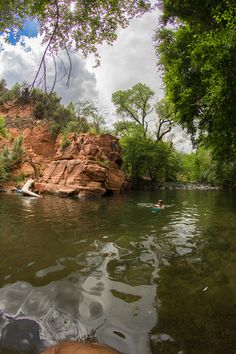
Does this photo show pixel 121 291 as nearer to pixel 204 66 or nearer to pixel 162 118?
pixel 204 66

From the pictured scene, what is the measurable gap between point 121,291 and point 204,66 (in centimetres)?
820

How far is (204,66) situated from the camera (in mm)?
9297

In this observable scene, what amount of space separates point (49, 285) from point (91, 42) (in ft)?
16.6

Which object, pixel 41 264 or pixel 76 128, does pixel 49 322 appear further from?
pixel 76 128

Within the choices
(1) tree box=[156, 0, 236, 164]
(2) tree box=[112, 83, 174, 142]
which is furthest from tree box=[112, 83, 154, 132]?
(1) tree box=[156, 0, 236, 164]

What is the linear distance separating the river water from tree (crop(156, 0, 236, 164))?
4936 mm

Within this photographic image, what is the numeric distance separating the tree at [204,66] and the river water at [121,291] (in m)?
4.94

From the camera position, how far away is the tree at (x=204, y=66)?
27.9 ft

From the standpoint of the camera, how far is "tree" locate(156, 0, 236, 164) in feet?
27.9

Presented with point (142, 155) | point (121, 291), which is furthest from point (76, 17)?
point (142, 155)

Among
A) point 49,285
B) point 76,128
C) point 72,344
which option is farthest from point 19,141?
point 72,344

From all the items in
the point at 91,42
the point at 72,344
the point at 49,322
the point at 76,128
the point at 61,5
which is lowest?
the point at 49,322

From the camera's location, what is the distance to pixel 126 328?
352 cm

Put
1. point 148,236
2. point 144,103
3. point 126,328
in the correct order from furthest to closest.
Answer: point 144,103, point 148,236, point 126,328
